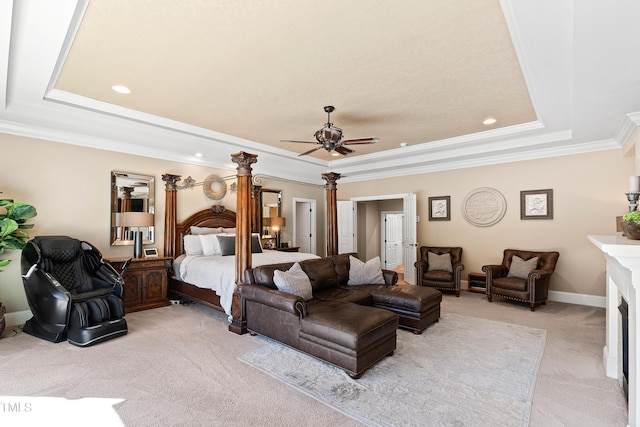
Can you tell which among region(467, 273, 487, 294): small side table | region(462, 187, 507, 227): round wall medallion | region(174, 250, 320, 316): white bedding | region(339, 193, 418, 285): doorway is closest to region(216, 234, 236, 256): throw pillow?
region(174, 250, 320, 316): white bedding

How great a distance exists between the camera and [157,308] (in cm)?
483

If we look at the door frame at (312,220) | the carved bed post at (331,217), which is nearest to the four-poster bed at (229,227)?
the carved bed post at (331,217)

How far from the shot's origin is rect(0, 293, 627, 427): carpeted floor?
2.17m

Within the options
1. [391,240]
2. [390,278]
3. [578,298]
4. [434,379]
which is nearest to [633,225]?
[434,379]

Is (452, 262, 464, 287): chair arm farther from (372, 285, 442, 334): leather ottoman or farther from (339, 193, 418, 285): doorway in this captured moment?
(339, 193, 418, 285): doorway

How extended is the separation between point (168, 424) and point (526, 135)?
5.69m

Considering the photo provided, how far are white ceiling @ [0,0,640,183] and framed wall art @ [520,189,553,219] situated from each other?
74 cm

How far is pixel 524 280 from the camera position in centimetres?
490

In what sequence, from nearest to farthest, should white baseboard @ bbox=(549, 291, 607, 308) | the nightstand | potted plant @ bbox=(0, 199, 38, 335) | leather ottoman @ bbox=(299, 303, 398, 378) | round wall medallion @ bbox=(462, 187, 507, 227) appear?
leather ottoman @ bbox=(299, 303, 398, 378)
potted plant @ bbox=(0, 199, 38, 335)
the nightstand
white baseboard @ bbox=(549, 291, 607, 308)
round wall medallion @ bbox=(462, 187, 507, 227)

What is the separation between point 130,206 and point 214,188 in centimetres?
156

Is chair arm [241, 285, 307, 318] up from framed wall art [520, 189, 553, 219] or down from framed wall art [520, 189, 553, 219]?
down

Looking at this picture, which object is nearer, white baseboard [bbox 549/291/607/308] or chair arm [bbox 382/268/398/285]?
chair arm [bbox 382/268/398/285]

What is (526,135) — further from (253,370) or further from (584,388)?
(253,370)

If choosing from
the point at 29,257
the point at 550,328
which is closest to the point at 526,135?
the point at 550,328
